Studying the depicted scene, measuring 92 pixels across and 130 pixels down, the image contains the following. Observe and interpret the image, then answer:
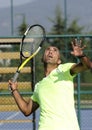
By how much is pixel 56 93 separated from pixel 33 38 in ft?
7.51

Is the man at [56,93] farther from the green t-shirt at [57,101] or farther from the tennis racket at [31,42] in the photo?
the tennis racket at [31,42]

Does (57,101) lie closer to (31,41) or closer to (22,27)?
(31,41)

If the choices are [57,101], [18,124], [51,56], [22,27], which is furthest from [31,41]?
[22,27]

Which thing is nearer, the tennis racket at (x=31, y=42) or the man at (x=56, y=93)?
the man at (x=56, y=93)

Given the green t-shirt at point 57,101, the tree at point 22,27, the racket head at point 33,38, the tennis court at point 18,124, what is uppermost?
the tree at point 22,27

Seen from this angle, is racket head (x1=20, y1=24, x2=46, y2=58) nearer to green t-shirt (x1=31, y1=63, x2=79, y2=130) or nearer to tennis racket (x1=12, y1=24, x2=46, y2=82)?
tennis racket (x1=12, y1=24, x2=46, y2=82)

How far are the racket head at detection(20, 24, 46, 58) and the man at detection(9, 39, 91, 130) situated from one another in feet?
2.91

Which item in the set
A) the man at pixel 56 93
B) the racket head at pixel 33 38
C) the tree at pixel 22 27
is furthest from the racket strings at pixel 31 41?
the tree at pixel 22 27

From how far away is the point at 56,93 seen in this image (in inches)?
216

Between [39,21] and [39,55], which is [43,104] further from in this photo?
[39,21]

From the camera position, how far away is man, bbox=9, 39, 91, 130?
5375 mm

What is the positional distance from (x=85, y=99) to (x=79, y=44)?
1023cm

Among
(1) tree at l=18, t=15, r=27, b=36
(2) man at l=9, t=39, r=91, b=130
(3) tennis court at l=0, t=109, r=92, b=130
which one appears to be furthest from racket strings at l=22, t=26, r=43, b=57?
(1) tree at l=18, t=15, r=27, b=36

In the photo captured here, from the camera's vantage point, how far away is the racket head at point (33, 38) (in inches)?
261
